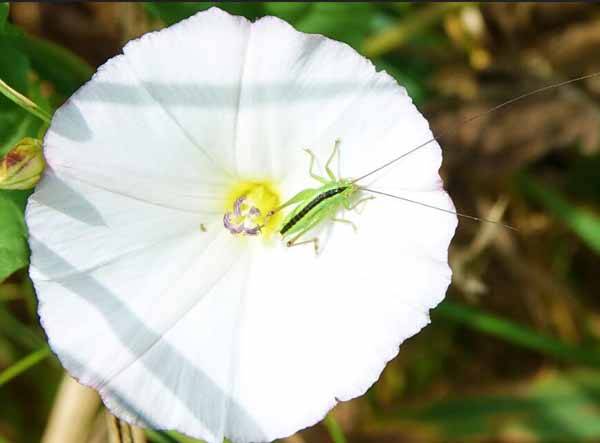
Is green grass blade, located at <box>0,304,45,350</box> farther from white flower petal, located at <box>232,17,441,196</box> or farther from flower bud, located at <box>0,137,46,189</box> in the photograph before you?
white flower petal, located at <box>232,17,441,196</box>

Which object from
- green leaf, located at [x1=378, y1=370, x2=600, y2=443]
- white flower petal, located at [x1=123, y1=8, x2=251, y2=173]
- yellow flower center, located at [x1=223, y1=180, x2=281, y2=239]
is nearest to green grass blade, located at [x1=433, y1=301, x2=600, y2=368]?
green leaf, located at [x1=378, y1=370, x2=600, y2=443]

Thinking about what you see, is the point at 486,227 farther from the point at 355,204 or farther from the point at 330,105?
the point at 330,105

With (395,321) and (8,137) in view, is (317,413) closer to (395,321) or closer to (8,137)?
(395,321)

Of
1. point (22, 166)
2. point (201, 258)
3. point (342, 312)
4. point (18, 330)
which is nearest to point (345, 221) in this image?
point (342, 312)

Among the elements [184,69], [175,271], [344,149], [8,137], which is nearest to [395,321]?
[344,149]

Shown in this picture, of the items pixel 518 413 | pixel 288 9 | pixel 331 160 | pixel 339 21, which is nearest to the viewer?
pixel 331 160

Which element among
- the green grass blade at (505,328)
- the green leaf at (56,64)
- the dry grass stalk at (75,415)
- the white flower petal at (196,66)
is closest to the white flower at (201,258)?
the white flower petal at (196,66)
